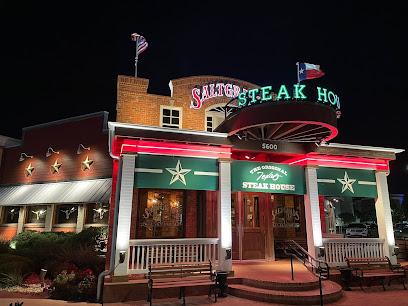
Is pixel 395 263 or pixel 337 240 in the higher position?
pixel 337 240

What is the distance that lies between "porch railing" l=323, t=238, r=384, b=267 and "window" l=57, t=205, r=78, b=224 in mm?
15302

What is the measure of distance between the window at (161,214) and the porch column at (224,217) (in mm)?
2733

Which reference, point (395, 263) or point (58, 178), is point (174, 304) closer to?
point (395, 263)

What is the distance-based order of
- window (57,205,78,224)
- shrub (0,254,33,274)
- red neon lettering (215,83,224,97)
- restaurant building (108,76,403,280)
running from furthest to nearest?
window (57,205,78,224) → red neon lettering (215,83,224,97) → shrub (0,254,33,274) → restaurant building (108,76,403,280)

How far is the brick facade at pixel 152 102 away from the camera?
505 inches

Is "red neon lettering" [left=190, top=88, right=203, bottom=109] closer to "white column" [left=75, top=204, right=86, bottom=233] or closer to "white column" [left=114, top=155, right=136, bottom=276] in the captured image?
"white column" [left=114, top=155, right=136, bottom=276]

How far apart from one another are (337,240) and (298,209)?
3305 millimetres

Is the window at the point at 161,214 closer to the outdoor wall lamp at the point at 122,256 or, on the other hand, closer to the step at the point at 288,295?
the outdoor wall lamp at the point at 122,256

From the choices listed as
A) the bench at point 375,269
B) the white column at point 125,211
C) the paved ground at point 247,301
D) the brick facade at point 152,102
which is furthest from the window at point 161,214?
the bench at point 375,269

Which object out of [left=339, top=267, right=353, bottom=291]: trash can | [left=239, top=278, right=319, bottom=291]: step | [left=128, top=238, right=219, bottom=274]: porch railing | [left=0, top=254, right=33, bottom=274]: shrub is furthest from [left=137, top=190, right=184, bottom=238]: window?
[left=339, top=267, right=353, bottom=291]: trash can

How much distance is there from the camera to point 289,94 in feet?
31.5

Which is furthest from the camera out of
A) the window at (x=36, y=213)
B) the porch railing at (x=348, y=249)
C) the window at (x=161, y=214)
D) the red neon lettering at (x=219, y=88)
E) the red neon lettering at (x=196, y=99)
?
the window at (x=36, y=213)

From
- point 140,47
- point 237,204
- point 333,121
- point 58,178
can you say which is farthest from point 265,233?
point 58,178

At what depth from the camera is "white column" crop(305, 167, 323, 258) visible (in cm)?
1090
